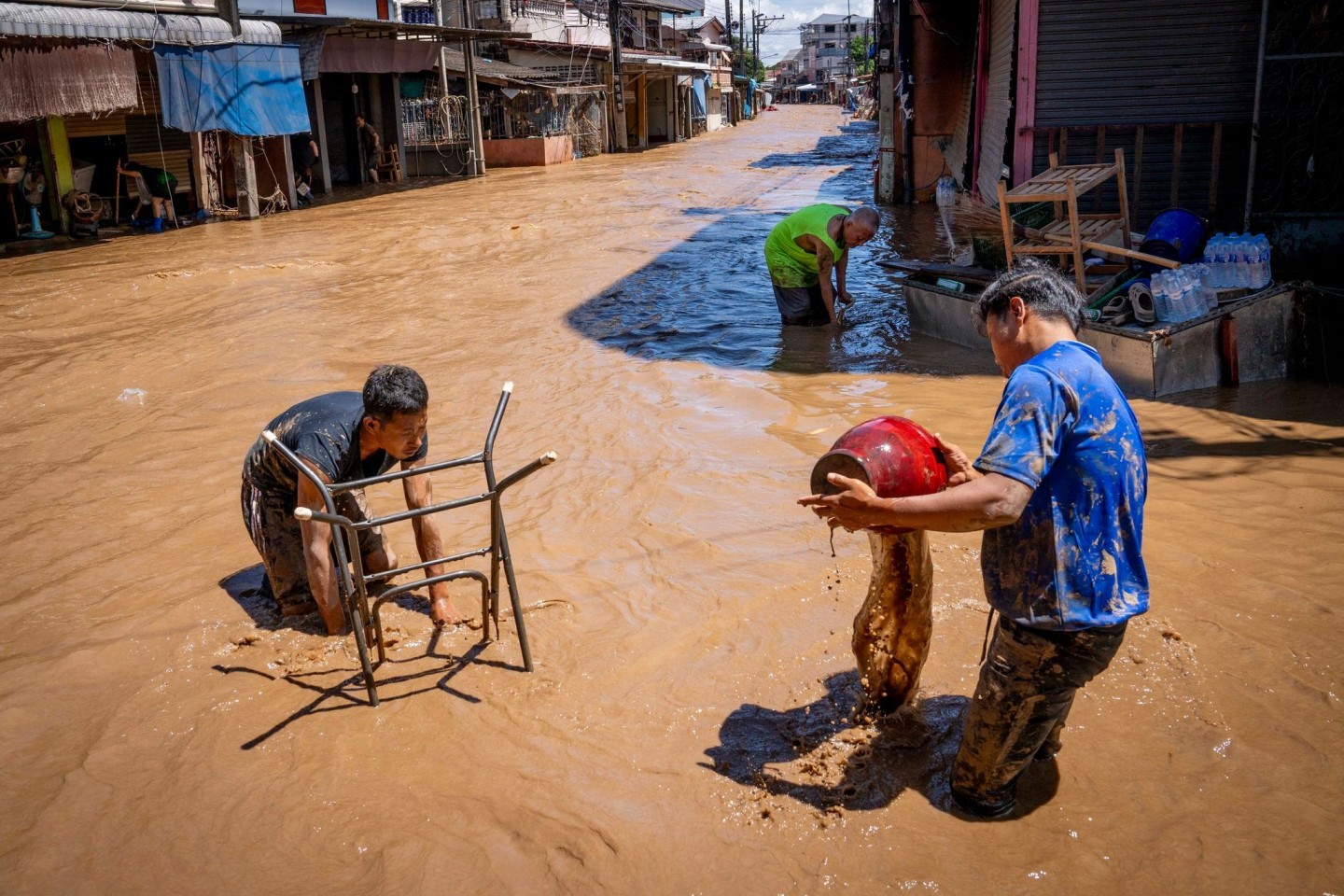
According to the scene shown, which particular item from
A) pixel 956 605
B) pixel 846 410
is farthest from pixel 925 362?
pixel 956 605

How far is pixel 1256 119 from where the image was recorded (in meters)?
8.43

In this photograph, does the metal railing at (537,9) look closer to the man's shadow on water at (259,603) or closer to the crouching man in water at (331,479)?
the man's shadow on water at (259,603)

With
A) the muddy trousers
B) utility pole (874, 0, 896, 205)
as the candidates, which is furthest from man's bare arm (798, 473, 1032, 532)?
utility pole (874, 0, 896, 205)

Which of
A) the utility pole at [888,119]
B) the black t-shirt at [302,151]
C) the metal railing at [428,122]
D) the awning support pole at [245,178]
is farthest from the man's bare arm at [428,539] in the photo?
the metal railing at [428,122]

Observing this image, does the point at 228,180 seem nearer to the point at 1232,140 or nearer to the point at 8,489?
the point at 8,489

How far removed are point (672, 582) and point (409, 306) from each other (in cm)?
719

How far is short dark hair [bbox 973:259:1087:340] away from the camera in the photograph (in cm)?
280

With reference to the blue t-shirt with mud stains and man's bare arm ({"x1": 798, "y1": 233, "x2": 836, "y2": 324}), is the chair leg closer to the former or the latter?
the blue t-shirt with mud stains

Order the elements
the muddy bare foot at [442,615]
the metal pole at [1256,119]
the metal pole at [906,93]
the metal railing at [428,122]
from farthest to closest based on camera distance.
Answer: the metal railing at [428,122] < the metal pole at [906,93] < the metal pole at [1256,119] < the muddy bare foot at [442,615]

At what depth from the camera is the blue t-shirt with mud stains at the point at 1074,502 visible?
2.60m

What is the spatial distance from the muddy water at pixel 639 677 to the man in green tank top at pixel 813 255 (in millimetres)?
1008

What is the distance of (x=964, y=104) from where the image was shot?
563 inches

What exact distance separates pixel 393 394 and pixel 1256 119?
8.01 m

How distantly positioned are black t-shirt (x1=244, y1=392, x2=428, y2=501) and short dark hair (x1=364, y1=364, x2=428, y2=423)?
0.33 meters
